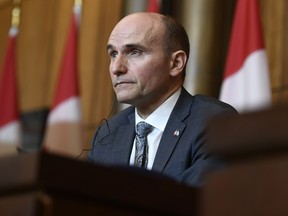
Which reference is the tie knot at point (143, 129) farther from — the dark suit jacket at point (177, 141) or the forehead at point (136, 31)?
the forehead at point (136, 31)

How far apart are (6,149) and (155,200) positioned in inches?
156

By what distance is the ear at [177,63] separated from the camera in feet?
10.5

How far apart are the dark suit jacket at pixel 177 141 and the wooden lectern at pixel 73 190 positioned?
660 mm

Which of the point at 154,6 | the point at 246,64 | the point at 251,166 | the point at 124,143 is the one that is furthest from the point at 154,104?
the point at 251,166

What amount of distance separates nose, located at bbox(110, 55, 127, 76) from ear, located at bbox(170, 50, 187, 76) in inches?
10.6

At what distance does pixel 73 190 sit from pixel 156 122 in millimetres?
1354

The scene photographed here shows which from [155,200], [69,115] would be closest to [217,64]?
[69,115]

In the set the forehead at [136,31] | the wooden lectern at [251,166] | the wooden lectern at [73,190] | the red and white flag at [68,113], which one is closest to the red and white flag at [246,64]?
the forehead at [136,31]

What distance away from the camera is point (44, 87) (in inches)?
243

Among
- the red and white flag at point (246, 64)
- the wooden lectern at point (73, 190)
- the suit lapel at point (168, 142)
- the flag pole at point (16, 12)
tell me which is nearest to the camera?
the wooden lectern at point (73, 190)

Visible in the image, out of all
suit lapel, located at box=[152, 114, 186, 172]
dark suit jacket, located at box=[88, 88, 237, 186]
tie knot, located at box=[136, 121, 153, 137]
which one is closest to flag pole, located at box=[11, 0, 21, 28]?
dark suit jacket, located at box=[88, 88, 237, 186]

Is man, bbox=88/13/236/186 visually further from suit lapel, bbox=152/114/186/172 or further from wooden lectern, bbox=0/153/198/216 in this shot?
wooden lectern, bbox=0/153/198/216

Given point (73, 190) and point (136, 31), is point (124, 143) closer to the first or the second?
point (136, 31)

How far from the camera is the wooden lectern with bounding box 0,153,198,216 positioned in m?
1.47
